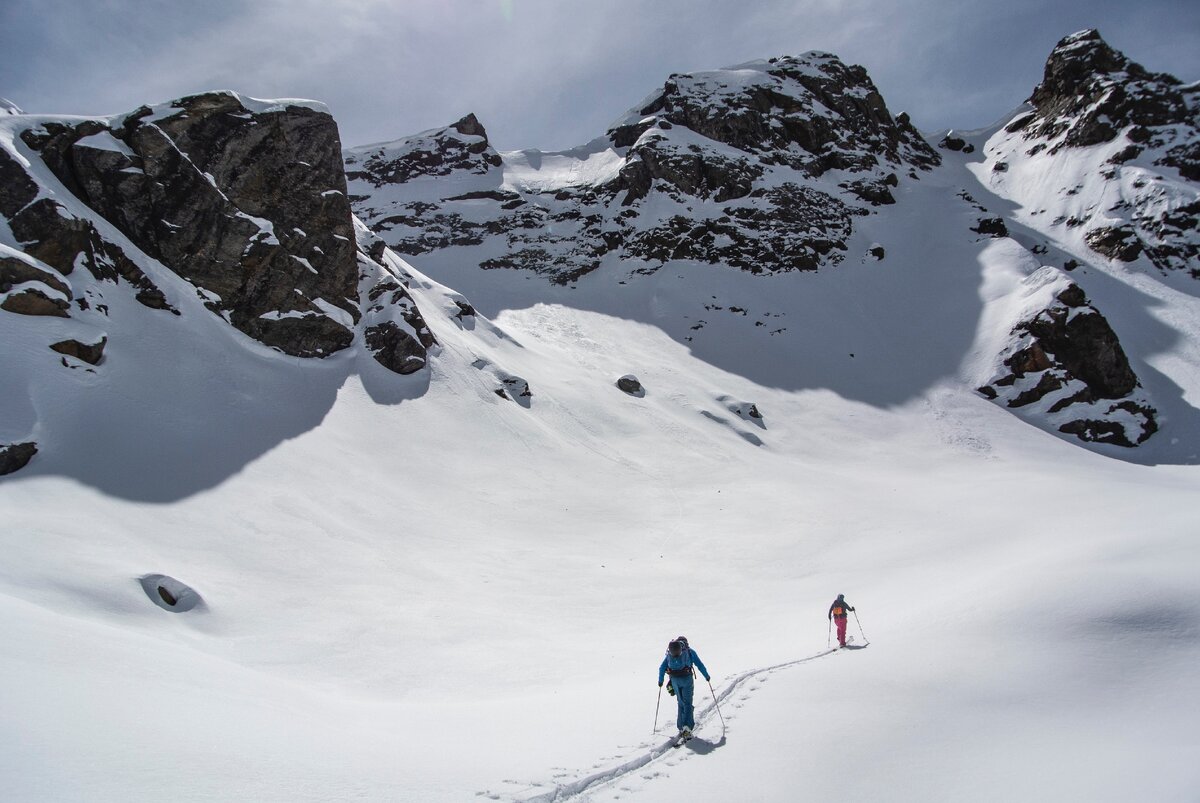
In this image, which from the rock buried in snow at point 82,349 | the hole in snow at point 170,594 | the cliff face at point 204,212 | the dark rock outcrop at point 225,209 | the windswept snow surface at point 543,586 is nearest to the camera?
the windswept snow surface at point 543,586

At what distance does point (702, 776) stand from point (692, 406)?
105 feet

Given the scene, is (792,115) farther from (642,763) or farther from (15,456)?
(642,763)

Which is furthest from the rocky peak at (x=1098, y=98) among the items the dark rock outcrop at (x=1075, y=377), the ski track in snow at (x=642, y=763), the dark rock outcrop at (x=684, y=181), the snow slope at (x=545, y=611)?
the ski track in snow at (x=642, y=763)

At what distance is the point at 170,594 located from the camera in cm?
1157

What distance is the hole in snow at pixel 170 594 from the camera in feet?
37.2

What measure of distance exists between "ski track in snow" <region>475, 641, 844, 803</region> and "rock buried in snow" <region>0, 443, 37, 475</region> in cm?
1583

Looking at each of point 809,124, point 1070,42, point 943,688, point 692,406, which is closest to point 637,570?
point 943,688

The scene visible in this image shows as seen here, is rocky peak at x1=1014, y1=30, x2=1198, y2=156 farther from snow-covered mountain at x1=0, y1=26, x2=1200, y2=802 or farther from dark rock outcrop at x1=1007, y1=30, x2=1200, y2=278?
snow-covered mountain at x1=0, y1=26, x2=1200, y2=802

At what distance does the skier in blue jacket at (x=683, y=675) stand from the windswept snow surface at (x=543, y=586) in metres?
0.41

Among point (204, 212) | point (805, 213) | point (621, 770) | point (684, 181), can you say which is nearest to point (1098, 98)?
point (805, 213)

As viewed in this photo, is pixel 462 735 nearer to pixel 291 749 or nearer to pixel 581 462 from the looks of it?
pixel 291 749

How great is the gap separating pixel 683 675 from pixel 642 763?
1353mm

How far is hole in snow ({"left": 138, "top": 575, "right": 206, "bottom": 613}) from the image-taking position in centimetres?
1134

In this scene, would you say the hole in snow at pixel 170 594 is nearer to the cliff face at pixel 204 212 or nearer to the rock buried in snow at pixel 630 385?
the cliff face at pixel 204 212
